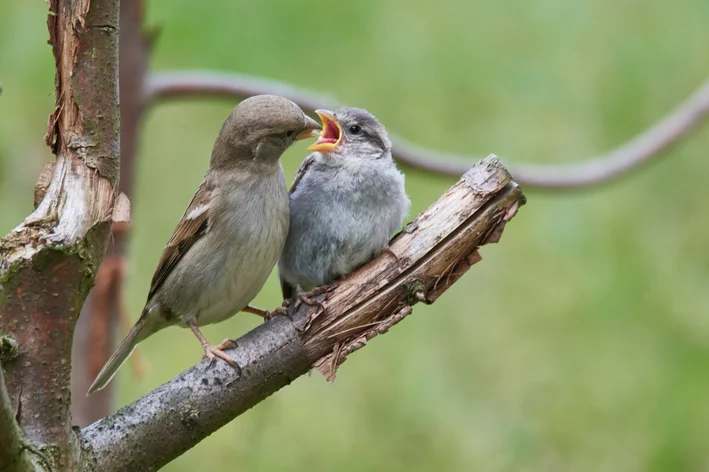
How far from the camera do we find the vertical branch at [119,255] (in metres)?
5.13

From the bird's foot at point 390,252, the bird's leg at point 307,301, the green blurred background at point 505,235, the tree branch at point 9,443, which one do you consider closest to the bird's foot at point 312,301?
the bird's leg at point 307,301

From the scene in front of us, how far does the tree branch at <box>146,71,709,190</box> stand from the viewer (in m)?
5.24

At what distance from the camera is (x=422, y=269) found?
336 centimetres

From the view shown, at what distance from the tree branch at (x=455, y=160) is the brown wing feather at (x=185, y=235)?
1307 millimetres

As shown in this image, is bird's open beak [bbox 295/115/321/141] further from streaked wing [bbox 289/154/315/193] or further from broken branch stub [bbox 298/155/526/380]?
broken branch stub [bbox 298/155/526/380]

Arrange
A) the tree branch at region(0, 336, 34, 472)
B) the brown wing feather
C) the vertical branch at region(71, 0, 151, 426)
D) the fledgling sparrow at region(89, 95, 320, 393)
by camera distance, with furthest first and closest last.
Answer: the vertical branch at region(71, 0, 151, 426), the brown wing feather, the fledgling sparrow at region(89, 95, 320, 393), the tree branch at region(0, 336, 34, 472)

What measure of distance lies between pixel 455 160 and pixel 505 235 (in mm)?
1801

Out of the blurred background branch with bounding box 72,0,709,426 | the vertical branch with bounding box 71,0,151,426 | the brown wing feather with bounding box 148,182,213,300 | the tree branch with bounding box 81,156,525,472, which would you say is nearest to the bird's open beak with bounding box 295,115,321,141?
the brown wing feather with bounding box 148,182,213,300

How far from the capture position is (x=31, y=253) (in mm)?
2703

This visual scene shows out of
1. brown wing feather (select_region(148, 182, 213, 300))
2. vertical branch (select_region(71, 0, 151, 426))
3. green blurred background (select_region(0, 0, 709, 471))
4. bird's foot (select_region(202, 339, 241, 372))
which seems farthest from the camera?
green blurred background (select_region(0, 0, 709, 471))

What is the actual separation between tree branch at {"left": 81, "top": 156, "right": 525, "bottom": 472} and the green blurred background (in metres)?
2.63

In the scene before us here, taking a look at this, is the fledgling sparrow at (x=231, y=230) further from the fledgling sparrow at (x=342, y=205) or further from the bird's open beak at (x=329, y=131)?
the bird's open beak at (x=329, y=131)

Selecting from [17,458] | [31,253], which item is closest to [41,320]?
[31,253]

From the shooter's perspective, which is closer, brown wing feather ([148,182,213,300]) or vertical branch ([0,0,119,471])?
vertical branch ([0,0,119,471])
